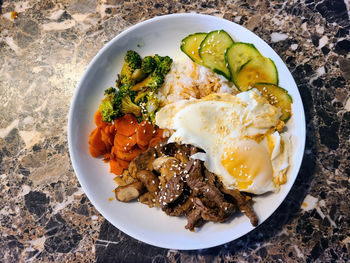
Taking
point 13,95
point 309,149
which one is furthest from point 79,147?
point 309,149

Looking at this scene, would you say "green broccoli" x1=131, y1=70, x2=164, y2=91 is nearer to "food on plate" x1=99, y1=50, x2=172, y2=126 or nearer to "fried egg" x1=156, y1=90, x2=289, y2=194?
"food on plate" x1=99, y1=50, x2=172, y2=126

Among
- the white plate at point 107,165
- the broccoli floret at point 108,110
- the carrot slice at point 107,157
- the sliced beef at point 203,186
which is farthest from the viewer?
the carrot slice at point 107,157

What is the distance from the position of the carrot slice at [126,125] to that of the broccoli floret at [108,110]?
9 centimetres

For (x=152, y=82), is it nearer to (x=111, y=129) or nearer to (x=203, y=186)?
(x=111, y=129)

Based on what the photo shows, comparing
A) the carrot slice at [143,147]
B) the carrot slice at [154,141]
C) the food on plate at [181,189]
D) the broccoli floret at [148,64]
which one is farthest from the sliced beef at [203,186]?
the broccoli floret at [148,64]

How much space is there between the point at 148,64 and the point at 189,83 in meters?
0.52

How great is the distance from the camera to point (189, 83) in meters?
3.63

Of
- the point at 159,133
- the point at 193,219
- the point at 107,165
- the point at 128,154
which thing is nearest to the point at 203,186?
the point at 193,219

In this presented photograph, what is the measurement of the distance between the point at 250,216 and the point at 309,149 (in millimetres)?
1218

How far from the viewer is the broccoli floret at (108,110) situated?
353 cm

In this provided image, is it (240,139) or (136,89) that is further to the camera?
(136,89)

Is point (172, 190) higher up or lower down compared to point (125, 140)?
lower down

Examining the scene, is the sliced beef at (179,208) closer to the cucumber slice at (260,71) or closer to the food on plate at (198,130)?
the food on plate at (198,130)

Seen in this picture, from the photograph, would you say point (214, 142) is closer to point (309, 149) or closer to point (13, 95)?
point (309, 149)
